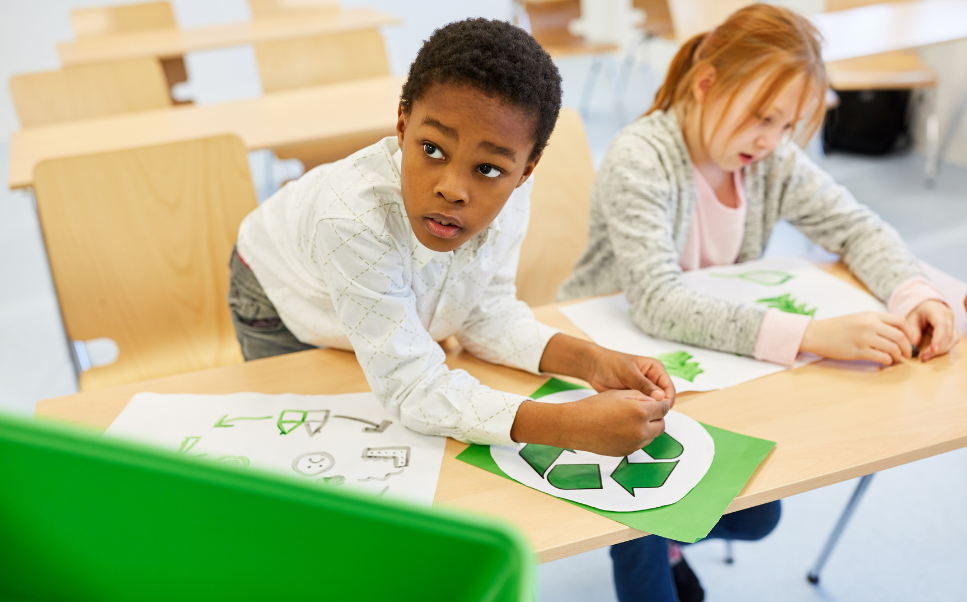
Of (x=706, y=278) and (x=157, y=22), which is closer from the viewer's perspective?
Result: (x=706, y=278)

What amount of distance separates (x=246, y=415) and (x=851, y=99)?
3214mm

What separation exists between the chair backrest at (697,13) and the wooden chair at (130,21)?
7.48 feet

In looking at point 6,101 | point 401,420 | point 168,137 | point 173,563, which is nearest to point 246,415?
point 401,420

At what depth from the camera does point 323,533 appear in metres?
0.26

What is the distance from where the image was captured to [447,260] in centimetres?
88

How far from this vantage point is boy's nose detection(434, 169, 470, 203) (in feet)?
2.25

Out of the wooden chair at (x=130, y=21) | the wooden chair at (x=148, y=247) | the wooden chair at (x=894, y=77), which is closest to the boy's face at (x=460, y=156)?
the wooden chair at (x=148, y=247)

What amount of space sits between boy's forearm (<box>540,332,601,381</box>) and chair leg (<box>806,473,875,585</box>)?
63 cm

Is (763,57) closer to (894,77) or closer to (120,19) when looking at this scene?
(894,77)

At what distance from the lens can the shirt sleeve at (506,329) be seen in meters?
0.95

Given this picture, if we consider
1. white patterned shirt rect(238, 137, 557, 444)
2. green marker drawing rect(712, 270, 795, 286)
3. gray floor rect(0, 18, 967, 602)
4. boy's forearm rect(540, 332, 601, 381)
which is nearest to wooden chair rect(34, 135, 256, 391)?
gray floor rect(0, 18, 967, 602)

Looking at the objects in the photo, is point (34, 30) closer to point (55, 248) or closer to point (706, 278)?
point (55, 248)

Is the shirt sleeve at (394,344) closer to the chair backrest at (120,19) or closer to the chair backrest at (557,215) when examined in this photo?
the chair backrest at (557,215)

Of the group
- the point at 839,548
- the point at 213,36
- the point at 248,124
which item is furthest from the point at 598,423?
the point at 213,36
